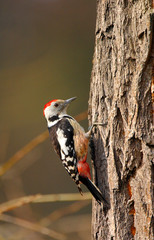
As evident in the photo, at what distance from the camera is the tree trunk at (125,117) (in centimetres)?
248

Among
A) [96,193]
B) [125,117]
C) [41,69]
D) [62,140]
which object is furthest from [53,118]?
[41,69]

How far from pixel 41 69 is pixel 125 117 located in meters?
5.77

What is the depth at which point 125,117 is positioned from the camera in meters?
2.61

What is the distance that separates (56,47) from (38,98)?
141cm

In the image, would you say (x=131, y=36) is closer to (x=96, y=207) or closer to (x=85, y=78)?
(x=96, y=207)

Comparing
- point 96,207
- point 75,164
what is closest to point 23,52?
point 75,164

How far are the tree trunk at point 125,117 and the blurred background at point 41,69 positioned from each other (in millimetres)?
4669

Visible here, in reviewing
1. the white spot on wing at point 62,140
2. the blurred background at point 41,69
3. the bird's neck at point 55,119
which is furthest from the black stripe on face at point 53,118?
the blurred background at point 41,69

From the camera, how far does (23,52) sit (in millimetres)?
8750

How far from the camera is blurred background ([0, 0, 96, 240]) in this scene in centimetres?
803

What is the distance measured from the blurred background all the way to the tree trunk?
4.67 meters

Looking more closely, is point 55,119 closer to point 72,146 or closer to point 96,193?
point 72,146

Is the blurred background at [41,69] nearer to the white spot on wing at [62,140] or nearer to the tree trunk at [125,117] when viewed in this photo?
the white spot on wing at [62,140]

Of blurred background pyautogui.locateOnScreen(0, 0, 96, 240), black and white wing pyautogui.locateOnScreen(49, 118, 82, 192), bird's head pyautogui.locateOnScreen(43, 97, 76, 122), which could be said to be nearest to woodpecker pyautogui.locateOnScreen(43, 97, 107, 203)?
black and white wing pyautogui.locateOnScreen(49, 118, 82, 192)
